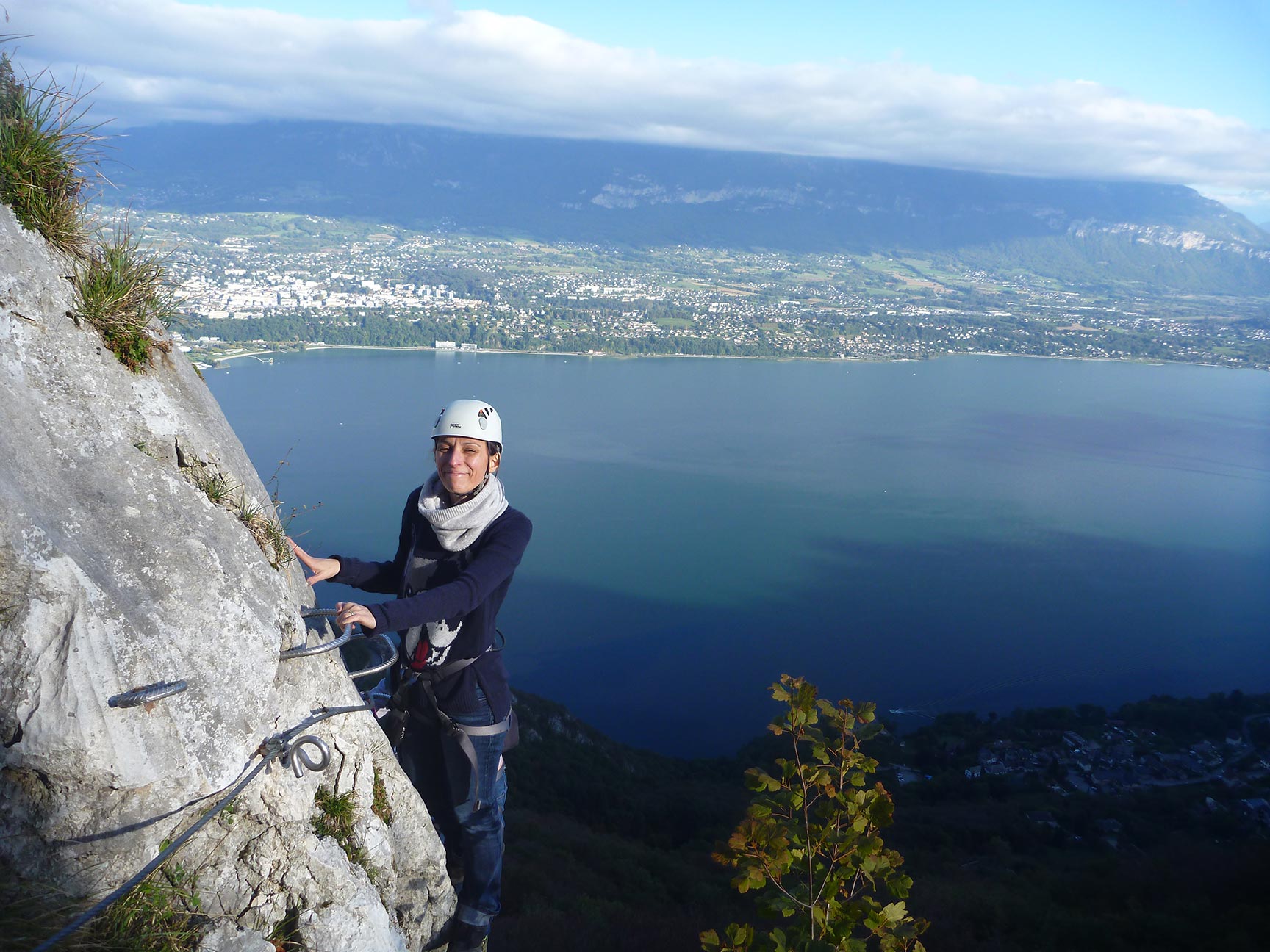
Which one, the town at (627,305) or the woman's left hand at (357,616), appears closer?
the woman's left hand at (357,616)

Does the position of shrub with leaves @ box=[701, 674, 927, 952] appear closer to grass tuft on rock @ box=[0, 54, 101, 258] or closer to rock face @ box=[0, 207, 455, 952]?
rock face @ box=[0, 207, 455, 952]

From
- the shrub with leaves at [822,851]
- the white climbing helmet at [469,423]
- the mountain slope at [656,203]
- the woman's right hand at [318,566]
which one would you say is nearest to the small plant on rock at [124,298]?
the woman's right hand at [318,566]

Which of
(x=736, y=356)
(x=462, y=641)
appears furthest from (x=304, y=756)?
(x=736, y=356)

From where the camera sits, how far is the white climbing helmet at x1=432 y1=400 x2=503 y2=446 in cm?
232

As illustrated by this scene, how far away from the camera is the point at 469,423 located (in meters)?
2.35

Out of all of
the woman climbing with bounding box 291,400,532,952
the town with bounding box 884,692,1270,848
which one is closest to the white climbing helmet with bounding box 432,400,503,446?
the woman climbing with bounding box 291,400,532,952

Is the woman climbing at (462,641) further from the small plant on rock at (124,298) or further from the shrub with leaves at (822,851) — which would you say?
the shrub with leaves at (822,851)

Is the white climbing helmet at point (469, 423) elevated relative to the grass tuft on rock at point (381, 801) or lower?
elevated

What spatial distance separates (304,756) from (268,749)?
0.08 meters

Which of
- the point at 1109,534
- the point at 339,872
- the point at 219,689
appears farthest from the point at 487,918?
the point at 1109,534

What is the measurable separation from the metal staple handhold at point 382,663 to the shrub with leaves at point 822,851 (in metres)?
0.94

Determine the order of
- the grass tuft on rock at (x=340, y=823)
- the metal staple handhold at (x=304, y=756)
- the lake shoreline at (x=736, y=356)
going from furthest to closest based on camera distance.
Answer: the lake shoreline at (x=736, y=356) < the grass tuft on rock at (x=340, y=823) < the metal staple handhold at (x=304, y=756)

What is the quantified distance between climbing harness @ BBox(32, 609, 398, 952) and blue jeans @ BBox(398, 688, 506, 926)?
0.30 m

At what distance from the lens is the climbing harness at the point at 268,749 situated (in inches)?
61.6
